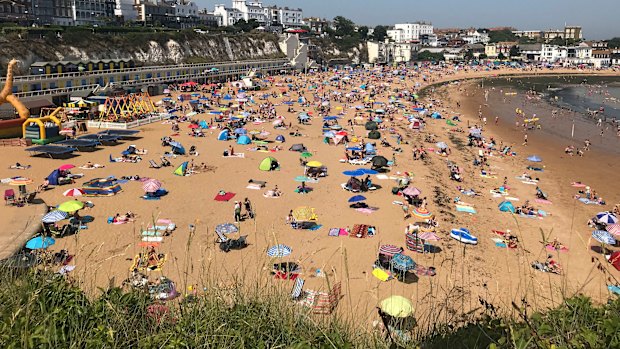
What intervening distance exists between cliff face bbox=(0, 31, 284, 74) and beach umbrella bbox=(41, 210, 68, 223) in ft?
116

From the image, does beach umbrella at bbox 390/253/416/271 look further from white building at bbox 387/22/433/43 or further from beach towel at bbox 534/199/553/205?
white building at bbox 387/22/433/43

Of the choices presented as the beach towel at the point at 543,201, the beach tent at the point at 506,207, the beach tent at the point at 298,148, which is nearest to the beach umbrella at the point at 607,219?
the beach tent at the point at 506,207

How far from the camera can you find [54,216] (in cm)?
1418

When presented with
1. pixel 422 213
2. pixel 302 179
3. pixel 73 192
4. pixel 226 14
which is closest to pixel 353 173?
pixel 302 179

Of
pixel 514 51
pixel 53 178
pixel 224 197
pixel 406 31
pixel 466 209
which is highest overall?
pixel 406 31

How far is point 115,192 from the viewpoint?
18.3m

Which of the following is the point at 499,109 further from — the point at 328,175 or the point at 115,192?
the point at 115,192

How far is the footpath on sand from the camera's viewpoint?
11750 millimetres

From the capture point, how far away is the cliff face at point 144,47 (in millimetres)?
46037

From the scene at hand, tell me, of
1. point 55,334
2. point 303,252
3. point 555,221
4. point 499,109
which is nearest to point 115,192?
point 303,252

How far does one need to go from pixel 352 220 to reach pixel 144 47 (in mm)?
54153

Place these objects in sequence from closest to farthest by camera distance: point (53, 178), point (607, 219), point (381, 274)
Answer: point (381, 274), point (607, 219), point (53, 178)

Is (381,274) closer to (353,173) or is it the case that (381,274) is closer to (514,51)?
(353,173)

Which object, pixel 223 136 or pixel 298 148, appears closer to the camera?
pixel 298 148
